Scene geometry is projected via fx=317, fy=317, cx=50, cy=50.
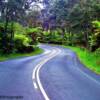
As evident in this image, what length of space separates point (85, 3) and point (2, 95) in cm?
Result: 4605

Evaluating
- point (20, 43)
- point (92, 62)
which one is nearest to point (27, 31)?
point (20, 43)

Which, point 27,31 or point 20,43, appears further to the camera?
point 27,31

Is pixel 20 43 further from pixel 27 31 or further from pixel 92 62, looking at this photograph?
pixel 92 62

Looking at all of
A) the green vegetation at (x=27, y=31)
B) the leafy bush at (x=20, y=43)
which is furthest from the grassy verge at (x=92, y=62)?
the leafy bush at (x=20, y=43)

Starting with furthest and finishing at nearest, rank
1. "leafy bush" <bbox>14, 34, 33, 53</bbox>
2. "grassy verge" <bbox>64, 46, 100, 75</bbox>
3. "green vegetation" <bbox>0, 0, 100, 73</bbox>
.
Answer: "leafy bush" <bbox>14, 34, 33, 53</bbox>, "green vegetation" <bbox>0, 0, 100, 73</bbox>, "grassy verge" <bbox>64, 46, 100, 75</bbox>

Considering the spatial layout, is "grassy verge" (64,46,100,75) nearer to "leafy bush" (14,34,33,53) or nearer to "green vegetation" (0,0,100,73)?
"green vegetation" (0,0,100,73)

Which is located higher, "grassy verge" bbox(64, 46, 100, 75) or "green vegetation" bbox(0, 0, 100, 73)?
"green vegetation" bbox(0, 0, 100, 73)

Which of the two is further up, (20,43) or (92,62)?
(20,43)

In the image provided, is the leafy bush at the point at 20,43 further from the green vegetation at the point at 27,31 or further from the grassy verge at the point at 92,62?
the grassy verge at the point at 92,62

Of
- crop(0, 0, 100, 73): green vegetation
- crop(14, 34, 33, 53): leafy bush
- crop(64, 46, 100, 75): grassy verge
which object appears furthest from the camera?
crop(14, 34, 33, 53): leafy bush

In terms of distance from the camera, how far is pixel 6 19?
2008 inches

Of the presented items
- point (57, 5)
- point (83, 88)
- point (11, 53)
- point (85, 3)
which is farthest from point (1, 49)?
point (57, 5)

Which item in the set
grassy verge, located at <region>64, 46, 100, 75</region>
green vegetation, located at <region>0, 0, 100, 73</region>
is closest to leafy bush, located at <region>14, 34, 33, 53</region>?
green vegetation, located at <region>0, 0, 100, 73</region>

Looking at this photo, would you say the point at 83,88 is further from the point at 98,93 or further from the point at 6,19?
the point at 6,19
